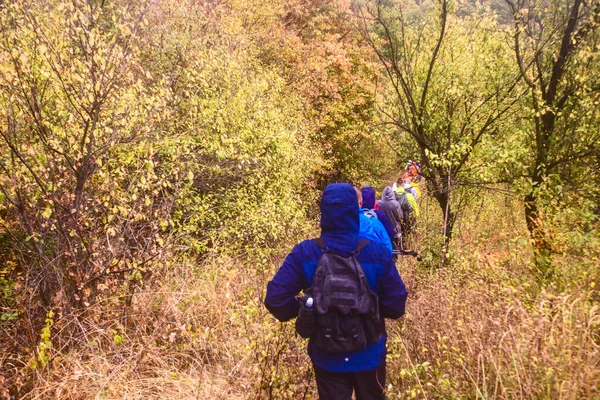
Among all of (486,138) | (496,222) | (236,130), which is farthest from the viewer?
(236,130)

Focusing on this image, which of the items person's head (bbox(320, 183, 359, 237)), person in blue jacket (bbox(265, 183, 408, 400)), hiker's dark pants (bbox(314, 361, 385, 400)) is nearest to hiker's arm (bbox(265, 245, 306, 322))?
person in blue jacket (bbox(265, 183, 408, 400))

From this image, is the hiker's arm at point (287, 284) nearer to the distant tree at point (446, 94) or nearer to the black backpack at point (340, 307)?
the black backpack at point (340, 307)

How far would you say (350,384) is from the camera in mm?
2508

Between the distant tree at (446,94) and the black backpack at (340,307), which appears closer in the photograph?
the black backpack at (340,307)

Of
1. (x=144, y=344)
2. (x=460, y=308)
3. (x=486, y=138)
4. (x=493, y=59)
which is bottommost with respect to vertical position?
(x=144, y=344)

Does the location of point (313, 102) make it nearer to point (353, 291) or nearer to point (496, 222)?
point (496, 222)

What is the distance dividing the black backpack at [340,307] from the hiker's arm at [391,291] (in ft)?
0.44

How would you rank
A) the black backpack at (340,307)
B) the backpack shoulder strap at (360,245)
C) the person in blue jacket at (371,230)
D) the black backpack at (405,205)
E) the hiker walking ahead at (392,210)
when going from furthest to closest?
the black backpack at (405,205), the hiker walking ahead at (392,210), the person in blue jacket at (371,230), the backpack shoulder strap at (360,245), the black backpack at (340,307)

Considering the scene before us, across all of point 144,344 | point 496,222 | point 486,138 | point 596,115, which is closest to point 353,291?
point 144,344

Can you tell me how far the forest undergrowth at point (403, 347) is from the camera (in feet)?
8.43

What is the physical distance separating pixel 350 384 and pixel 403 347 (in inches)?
38.9

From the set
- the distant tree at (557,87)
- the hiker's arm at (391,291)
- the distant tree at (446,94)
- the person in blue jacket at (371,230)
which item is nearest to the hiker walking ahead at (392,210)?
the distant tree at (446,94)

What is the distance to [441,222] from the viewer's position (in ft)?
24.3

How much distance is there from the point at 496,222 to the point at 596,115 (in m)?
2.87
